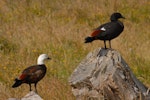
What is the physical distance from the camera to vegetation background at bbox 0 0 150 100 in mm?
10218

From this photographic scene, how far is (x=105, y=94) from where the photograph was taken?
26.1 feet

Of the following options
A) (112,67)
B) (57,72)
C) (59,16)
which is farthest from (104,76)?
(59,16)

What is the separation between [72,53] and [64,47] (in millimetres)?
601

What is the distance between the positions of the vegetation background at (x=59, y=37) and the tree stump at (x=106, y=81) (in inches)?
29.1

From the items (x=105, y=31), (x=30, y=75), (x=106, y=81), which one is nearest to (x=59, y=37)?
(x=105, y=31)

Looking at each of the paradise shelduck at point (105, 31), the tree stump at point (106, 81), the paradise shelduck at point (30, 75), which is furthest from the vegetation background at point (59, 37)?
the paradise shelduck at point (105, 31)

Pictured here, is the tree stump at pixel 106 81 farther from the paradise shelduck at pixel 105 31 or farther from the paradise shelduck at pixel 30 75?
the paradise shelduck at pixel 30 75

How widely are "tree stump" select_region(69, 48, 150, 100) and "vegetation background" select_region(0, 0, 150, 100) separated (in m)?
0.74

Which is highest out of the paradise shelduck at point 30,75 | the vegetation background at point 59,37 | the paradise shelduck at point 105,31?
the paradise shelduck at point 105,31

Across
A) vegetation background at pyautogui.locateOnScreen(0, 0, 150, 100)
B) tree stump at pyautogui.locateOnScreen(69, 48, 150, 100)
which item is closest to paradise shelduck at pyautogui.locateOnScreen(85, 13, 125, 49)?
tree stump at pyautogui.locateOnScreen(69, 48, 150, 100)

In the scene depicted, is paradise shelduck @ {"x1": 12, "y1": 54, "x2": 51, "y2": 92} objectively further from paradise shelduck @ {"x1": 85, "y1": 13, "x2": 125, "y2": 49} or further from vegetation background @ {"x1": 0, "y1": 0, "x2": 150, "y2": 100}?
paradise shelduck @ {"x1": 85, "y1": 13, "x2": 125, "y2": 49}

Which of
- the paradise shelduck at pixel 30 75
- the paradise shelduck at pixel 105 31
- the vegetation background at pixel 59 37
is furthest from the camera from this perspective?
the vegetation background at pixel 59 37

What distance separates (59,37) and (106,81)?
6161 millimetres

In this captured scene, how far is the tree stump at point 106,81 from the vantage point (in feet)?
25.8
